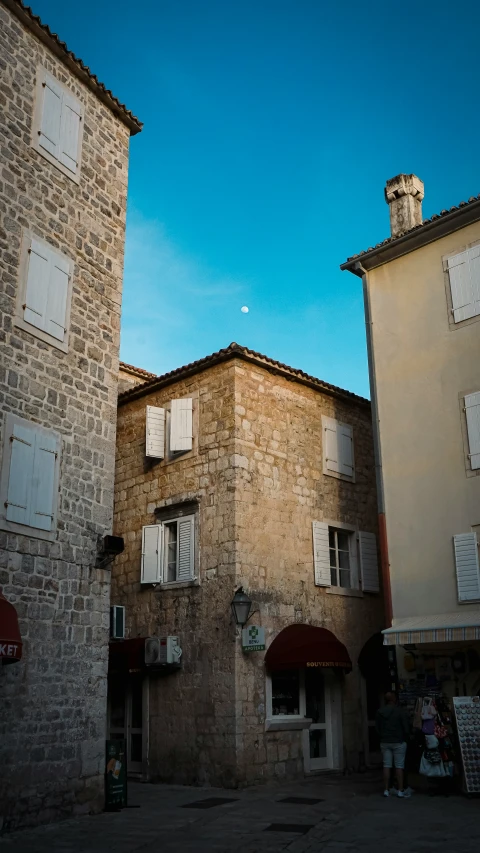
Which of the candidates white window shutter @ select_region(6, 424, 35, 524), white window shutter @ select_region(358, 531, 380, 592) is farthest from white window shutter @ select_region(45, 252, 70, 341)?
white window shutter @ select_region(358, 531, 380, 592)

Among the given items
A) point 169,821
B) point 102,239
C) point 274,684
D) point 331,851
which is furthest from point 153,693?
point 102,239

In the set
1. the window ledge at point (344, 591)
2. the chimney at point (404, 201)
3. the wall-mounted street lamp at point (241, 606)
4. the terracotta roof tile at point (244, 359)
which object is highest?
the chimney at point (404, 201)

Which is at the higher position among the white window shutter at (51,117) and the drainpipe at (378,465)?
the white window shutter at (51,117)

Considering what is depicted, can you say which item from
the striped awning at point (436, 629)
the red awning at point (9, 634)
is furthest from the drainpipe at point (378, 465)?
the red awning at point (9, 634)

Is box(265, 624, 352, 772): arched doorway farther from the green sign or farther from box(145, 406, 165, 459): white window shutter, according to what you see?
box(145, 406, 165, 459): white window shutter

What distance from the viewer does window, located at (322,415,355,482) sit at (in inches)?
621

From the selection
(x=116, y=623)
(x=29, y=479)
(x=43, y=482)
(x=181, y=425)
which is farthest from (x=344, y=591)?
(x=29, y=479)

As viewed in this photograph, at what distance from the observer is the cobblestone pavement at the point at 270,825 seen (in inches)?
306

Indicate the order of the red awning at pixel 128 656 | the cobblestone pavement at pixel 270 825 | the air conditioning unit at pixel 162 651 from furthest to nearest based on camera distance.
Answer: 1. the red awning at pixel 128 656
2. the air conditioning unit at pixel 162 651
3. the cobblestone pavement at pixel 270 825

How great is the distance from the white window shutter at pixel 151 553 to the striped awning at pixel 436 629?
4695 millimetres

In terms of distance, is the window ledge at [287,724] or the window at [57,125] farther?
the window ledge at [287,724]

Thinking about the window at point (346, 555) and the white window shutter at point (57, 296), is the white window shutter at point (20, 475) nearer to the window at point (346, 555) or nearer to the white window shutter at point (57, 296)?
the white window shutter at point (57, 296)

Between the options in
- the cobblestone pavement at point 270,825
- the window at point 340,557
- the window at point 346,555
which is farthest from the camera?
the window at point 340,557

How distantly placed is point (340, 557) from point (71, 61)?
10.4 m
